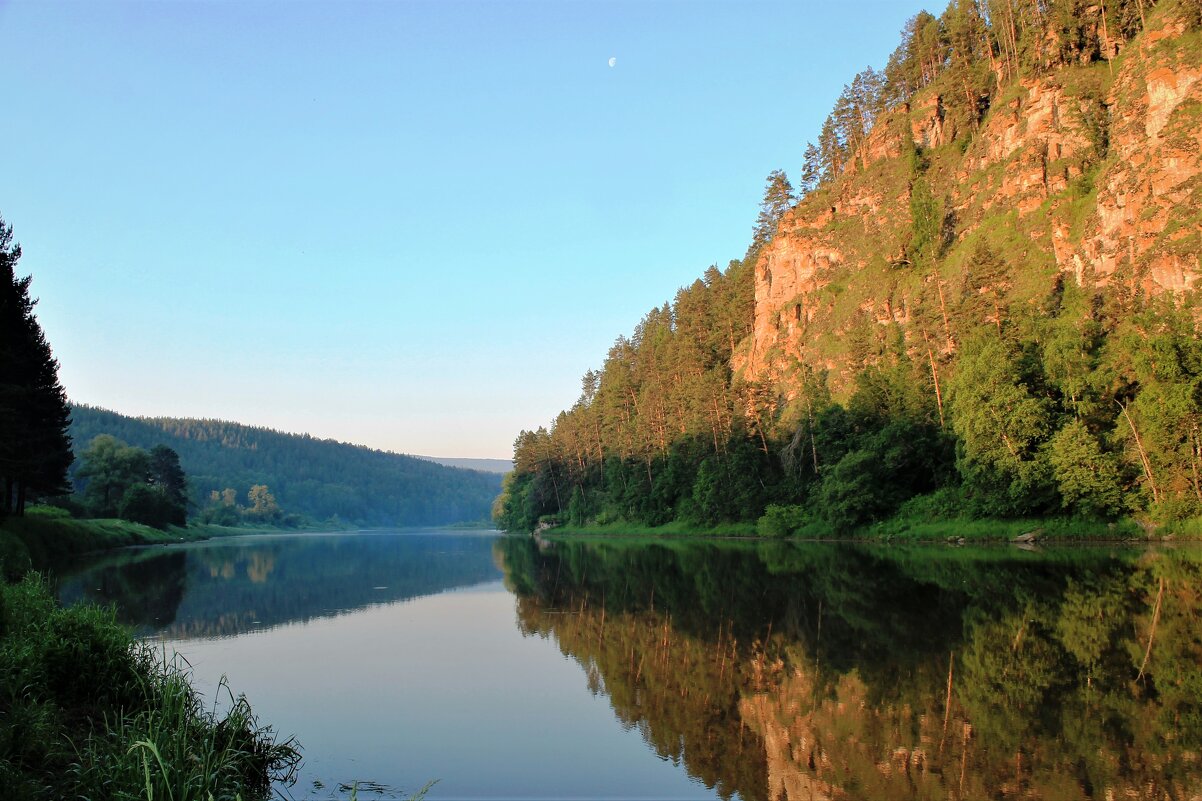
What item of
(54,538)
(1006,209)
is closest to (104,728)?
(54,538)

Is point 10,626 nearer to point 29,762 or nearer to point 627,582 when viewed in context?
point 29,762

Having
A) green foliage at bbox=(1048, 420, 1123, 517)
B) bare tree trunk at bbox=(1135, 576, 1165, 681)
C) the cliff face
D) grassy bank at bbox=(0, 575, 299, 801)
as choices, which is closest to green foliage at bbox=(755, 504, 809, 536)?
the cliff face

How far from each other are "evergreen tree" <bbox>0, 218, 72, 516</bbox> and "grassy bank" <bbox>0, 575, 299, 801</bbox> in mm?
26421

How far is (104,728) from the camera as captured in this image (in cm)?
1048

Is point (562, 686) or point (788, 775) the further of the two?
point (562, 686)

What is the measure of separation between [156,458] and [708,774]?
130267 mm

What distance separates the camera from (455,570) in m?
52.7

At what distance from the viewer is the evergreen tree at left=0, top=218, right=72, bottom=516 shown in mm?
37281

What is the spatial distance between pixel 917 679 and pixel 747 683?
326 centimetres

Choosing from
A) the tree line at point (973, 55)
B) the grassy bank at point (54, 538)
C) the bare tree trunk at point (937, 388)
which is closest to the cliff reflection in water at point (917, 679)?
the grassy bank at point (54, 538)

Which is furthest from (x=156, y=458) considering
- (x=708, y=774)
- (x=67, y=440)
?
(x=708, y=774)

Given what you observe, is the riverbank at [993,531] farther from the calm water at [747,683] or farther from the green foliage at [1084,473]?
the calm water at [747,683]

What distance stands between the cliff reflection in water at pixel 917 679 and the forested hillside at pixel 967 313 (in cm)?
1774

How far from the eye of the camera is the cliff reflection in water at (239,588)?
1058 inches
